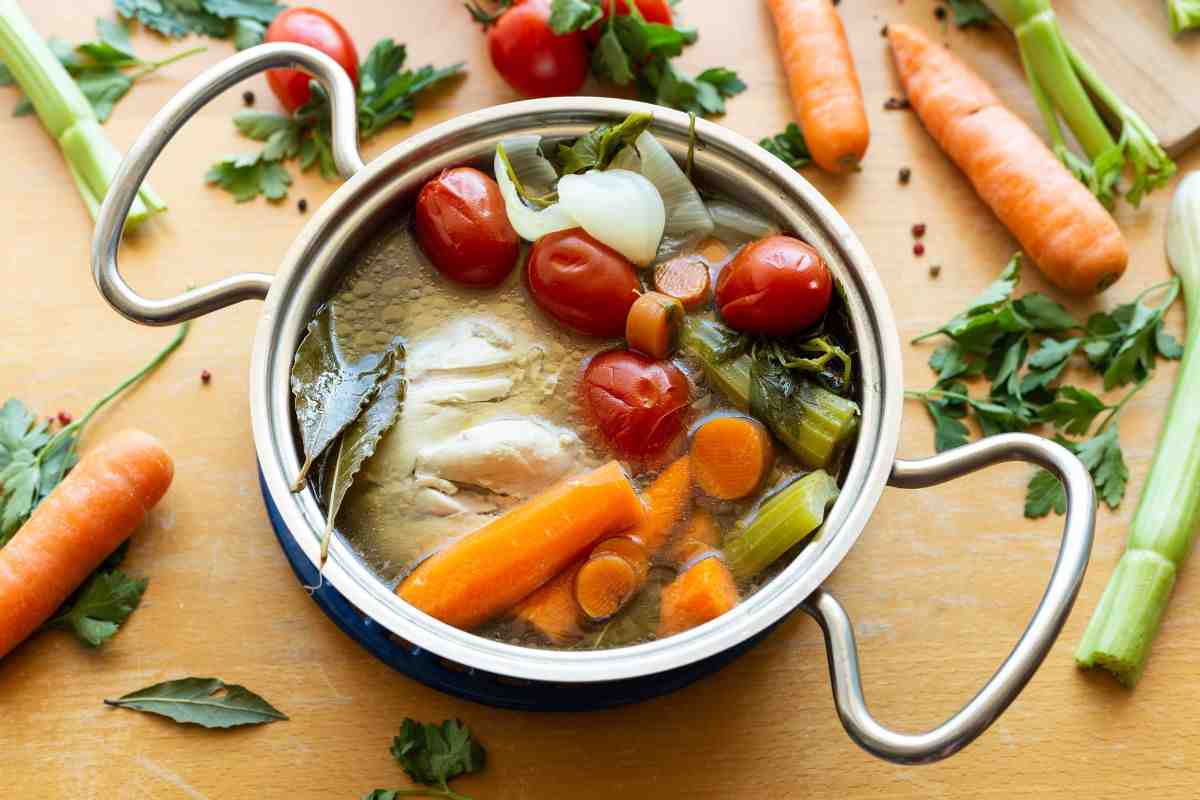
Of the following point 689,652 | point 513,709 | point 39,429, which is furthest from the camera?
point 39,429

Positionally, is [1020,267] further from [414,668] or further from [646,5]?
[414,668]

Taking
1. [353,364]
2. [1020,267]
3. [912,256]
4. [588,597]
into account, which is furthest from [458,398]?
[1020,267]

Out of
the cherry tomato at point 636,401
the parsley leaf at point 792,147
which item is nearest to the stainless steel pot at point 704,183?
the cherry tomato at point 636,401

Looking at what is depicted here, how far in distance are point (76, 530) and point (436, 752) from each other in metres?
0.59

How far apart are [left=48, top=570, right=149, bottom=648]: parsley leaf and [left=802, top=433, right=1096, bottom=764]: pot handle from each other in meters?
0.93

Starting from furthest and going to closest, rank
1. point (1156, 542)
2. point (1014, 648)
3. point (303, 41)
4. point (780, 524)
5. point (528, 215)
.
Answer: point (303, 41) → point (1156, 542) → point (528, 215) → point (780, 524) → point (1014, 648)

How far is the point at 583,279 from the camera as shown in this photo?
1.38 metres

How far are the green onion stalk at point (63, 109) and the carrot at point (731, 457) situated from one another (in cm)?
94

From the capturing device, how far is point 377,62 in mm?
1738

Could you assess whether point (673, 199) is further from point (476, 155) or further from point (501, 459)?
point (501, 459)

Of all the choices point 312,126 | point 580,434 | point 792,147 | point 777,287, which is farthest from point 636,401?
point 312,126

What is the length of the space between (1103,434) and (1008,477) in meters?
0.15

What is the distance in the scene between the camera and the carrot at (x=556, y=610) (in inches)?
52.1

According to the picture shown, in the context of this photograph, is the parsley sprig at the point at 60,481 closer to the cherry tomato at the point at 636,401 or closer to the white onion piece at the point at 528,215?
the white onion piece at the point at 528,215
